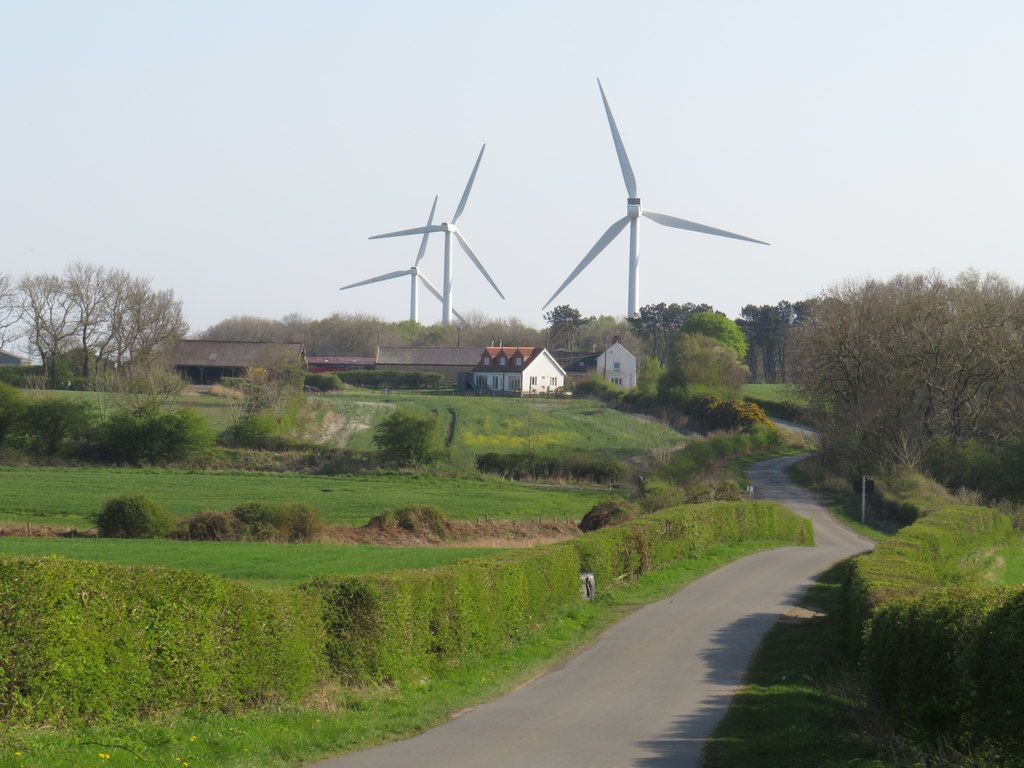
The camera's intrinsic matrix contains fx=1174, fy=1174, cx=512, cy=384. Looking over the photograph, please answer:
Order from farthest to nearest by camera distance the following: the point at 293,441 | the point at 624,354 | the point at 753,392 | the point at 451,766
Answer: the point at 624,354 → the point at 753,392 → the point at 293,441 → the point at 451,766

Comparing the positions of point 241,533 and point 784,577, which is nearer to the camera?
point 784,577

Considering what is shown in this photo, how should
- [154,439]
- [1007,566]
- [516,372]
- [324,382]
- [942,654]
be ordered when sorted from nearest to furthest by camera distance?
1. [942,654]
2. [1007,566]
3. [154,439]
4. [324,382]
5. [516,372]

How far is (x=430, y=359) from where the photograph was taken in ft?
464

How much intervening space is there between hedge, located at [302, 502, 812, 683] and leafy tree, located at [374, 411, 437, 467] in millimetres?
44672

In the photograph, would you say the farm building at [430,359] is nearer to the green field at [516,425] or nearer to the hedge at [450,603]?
the green field at [516,425]

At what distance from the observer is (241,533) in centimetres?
4262

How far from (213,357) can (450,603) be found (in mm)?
108473

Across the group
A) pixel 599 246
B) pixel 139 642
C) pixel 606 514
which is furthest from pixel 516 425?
pixel 139 642

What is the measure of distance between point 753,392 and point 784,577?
9496cm

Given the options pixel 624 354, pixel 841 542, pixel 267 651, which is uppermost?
pixel 624 354

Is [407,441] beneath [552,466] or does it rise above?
above

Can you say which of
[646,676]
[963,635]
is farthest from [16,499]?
[963,635]

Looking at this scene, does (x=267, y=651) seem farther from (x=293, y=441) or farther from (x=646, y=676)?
(x=293, y=441)

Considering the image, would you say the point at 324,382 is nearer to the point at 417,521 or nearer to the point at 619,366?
the point at 619,366
